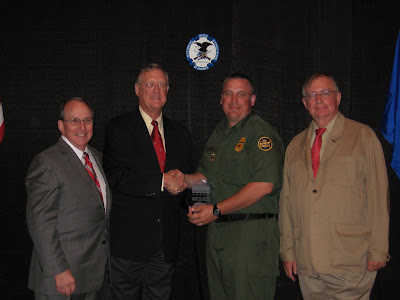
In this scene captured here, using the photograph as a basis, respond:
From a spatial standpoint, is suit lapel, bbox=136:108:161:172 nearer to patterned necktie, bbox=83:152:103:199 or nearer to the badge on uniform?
patterned necktie, bbox=83:152:103:199

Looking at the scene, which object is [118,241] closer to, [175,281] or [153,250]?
[153,250]

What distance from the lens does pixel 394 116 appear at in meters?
2.57

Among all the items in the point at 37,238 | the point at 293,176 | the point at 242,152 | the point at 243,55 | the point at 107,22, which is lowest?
the point at 37,238

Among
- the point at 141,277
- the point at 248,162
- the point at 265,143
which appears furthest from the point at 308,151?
the point at 141,277

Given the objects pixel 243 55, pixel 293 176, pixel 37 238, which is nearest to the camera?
pixel 37 238

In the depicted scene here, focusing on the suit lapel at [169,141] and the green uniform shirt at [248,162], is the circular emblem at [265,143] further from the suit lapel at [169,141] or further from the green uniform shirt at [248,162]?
the suit lapel at [169,141]

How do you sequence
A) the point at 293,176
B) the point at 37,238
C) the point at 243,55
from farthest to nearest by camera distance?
the point at 243,55 → the point at 293,176 → the point at 37,238

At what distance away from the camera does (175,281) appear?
10.1 ft

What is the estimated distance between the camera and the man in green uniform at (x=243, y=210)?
7.18 ft

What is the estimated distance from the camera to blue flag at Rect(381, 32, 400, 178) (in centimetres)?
254

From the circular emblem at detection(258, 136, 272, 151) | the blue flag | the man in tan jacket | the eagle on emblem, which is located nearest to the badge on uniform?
the circular emblem at detection(258, 136, 272, 151)

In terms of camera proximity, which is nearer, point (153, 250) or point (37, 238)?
A: point (37, 238)

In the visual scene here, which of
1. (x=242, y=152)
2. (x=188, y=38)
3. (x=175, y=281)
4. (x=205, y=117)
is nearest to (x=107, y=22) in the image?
(x=188, y=38)

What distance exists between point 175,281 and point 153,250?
3.15ft
